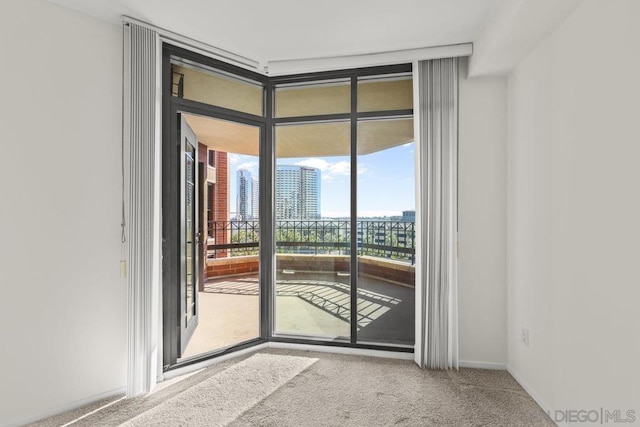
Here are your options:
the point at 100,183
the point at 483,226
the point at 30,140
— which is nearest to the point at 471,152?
the point at 483,226

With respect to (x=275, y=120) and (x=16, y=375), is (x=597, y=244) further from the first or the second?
(x=16, y=375)

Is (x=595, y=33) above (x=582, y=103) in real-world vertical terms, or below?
above

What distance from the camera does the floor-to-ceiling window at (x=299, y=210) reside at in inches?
121

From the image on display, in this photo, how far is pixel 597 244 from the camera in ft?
5.63

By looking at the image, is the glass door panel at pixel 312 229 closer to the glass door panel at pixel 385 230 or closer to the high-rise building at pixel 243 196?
the glass door panel at pixel 385 230

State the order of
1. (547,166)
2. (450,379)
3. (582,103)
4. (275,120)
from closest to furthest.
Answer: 1. (582,103)
2. (547,166)
3. (450,379)
4. (275,120)

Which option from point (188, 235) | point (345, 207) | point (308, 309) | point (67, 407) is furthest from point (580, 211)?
point (67, 407)

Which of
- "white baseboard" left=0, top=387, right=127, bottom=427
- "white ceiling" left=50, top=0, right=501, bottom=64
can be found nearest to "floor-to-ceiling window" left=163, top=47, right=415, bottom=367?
"white ceiling" left=50, top=0, right=501, bottom=64

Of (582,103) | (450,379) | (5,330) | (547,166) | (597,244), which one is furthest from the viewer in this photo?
(450,379)

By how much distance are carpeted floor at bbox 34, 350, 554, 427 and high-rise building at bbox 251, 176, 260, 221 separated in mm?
1390

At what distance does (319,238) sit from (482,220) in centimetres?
149

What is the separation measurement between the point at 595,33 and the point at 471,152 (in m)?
1.20

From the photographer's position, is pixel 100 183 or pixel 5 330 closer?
pixel 5 330

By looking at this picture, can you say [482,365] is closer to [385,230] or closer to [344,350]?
[344,350]
